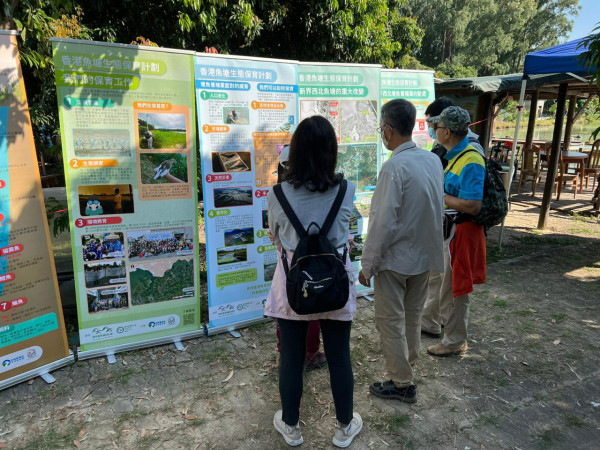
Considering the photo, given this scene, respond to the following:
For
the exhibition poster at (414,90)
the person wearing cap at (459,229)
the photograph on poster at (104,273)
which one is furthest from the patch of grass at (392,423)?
the exhibition poster at (414,90)

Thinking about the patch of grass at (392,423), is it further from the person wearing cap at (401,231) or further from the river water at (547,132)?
the river water at (547,132)

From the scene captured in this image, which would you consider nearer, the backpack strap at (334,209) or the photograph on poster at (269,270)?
the backpack strap at (334,209)

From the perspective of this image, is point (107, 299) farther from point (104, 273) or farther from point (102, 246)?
point (102, 246)

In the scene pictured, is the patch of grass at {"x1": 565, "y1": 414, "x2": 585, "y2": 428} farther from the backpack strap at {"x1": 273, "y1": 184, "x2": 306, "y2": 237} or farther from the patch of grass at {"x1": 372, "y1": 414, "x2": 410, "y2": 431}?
the backpack strap at {"x1": 273, "y1": 184, "x2": 306, "y2": 237}

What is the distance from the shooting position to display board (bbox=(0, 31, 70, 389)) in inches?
98.7

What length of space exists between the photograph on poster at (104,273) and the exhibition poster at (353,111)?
6.49 ft

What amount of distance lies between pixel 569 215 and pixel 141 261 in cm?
849

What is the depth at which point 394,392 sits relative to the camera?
2.65m

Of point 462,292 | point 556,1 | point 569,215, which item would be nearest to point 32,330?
point 462,292

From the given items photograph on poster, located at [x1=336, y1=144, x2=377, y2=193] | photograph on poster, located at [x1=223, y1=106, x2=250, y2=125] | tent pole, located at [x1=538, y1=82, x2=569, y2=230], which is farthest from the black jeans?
tent pole, located at [x1=538, y1=82, x2=569, y2=230]

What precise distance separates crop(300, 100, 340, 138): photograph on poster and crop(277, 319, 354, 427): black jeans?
207 cm

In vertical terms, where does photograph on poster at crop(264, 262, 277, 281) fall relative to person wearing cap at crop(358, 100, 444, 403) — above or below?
below

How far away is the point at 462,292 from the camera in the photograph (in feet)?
9.47

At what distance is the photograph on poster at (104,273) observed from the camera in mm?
2885
